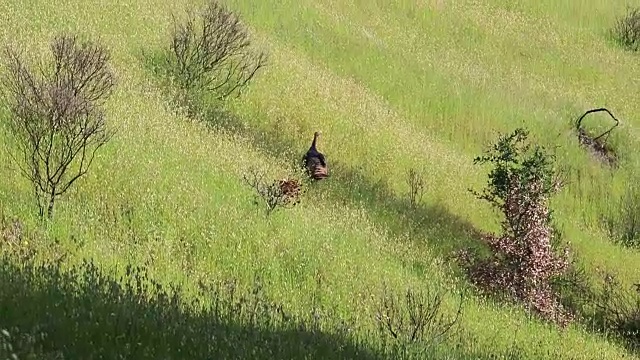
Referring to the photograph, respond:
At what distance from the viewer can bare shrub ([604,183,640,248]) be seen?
21.3 metres

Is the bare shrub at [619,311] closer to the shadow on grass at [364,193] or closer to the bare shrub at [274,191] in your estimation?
the shadow on grass at [364,193]

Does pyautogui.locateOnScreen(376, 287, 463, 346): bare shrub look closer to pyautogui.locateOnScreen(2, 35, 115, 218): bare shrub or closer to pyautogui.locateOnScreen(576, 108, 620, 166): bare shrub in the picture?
pyautogui.locateOnScreen(2, 35, 115, 218): bare shrub

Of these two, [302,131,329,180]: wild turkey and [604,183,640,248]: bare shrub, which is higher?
[604,183,640,248]: bare shrub

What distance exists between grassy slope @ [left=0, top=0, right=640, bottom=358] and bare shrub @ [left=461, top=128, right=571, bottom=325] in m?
0.84

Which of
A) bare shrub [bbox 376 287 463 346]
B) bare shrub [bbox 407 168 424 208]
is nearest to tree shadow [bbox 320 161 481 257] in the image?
bare shrub [bbox 407 168 424 208]

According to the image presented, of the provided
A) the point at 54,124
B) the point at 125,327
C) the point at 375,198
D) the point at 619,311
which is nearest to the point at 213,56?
the point at 375,198

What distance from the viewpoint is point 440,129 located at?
74.0ft

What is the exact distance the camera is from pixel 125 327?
5.45 metres

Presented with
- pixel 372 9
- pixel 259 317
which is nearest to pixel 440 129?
pixel 372 9

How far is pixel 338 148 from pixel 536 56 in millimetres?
16132

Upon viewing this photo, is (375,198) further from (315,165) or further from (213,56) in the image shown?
(213,56)

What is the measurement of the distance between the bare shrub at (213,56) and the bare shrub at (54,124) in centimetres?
580

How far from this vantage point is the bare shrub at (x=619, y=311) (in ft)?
47.9

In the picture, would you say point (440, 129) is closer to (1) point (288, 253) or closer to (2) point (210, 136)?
(2) point (210, 136)
